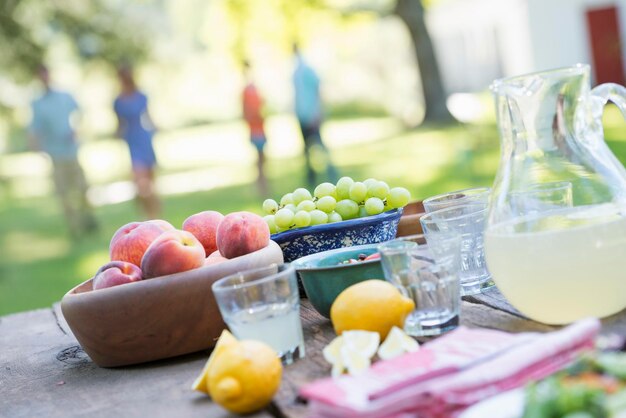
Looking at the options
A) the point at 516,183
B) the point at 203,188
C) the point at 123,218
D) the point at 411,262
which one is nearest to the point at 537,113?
the point at 516,183

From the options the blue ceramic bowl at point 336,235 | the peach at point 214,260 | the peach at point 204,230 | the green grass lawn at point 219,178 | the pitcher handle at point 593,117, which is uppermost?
the pitcher handle at point 593,117

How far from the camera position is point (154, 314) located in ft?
4.54

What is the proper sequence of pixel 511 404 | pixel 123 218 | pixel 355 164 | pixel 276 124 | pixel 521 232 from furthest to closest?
pixel 276 124
pixel 355 164
pixel 123 218
pixel 521 232
pixel 511 404

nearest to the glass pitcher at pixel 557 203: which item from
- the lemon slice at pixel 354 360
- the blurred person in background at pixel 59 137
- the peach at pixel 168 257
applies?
the lemon slice at pixel 354 360

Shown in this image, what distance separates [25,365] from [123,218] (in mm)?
9470

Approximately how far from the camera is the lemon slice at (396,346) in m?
1.11

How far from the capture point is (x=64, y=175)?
29.3 feet

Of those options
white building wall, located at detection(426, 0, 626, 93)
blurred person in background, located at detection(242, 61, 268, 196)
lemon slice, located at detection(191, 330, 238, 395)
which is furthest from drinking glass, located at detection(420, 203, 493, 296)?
white building wall, located at detection(426, 0, 626, 93)

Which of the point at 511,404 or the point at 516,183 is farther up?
the point at 516,183

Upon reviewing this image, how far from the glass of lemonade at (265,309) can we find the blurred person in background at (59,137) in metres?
6.98

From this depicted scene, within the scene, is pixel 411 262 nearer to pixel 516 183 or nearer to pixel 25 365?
pixel 516 183

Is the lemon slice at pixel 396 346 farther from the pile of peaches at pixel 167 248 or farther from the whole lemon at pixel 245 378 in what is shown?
the pile of peaches at pixel 167 248

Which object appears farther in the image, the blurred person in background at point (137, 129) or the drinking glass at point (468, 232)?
the blurred person in background at point (137, 129)

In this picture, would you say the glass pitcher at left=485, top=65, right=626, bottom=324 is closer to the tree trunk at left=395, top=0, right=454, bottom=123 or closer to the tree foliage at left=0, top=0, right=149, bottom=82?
the tree foliage at left=0, top=0, right=149, bottom=82
